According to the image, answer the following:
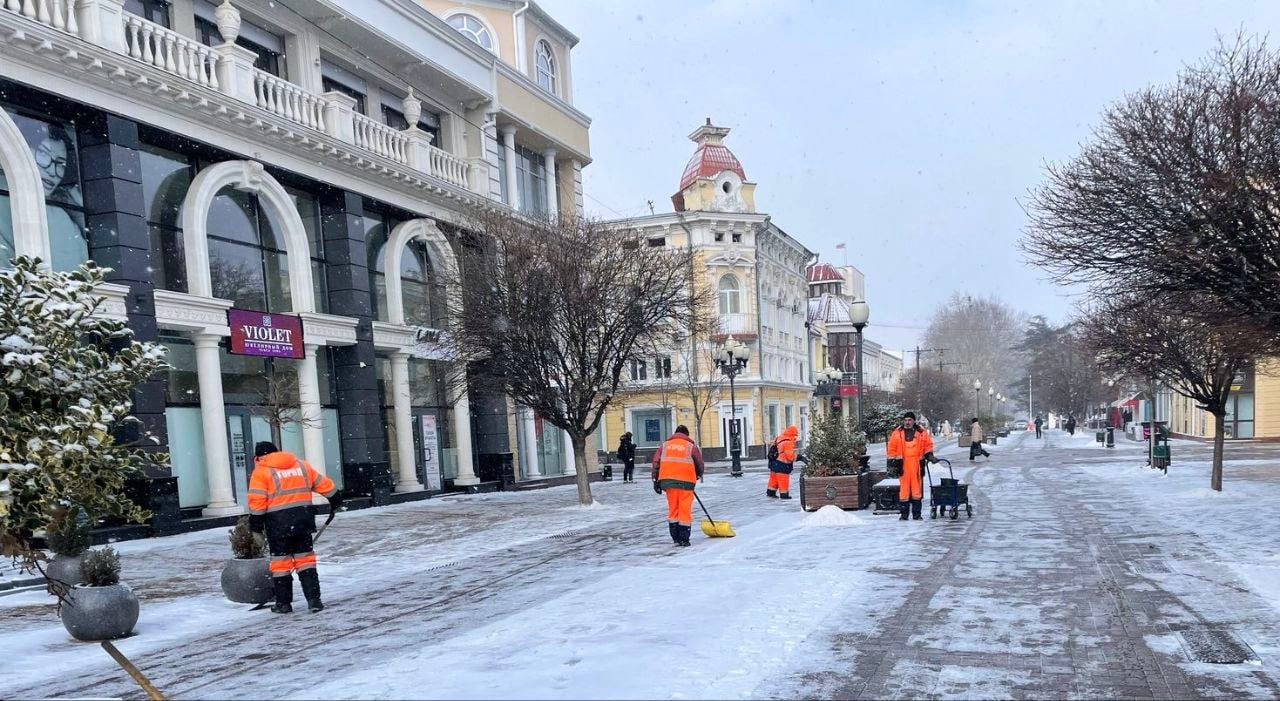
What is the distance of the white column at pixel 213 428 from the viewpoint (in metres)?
15.9

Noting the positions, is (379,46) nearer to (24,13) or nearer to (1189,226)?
(24,13)

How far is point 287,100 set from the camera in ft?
59.3

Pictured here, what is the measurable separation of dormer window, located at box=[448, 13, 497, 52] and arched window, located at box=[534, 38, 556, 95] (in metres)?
1.61

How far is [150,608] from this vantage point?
29.6 feet

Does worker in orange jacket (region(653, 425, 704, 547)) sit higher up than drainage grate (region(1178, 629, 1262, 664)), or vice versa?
worker in orange jacket (region(653, 425, 704, 547))

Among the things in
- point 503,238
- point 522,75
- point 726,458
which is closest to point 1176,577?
point 503,238

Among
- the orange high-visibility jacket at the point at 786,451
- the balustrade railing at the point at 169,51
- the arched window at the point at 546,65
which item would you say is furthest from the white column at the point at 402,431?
the arched window at the point at 546,65

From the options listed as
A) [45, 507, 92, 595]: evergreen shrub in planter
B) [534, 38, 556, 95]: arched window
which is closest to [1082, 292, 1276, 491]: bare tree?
[45, 507, 92, 595]: evergreen shrub in planter

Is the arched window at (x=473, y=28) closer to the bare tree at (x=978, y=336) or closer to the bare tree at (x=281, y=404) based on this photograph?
the bare tree at (x=281, y=404)

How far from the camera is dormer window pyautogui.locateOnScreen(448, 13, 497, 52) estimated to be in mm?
26828

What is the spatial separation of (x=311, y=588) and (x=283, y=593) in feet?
0.81

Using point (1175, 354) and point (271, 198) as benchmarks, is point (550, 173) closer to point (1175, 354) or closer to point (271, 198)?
point (271, 198)

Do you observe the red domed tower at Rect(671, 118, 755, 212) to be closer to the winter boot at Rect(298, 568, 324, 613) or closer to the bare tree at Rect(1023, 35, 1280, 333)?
the bare tree at Rect(1023, 35, 1280, 333)

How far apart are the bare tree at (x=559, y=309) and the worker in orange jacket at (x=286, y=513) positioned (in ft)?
30.0
